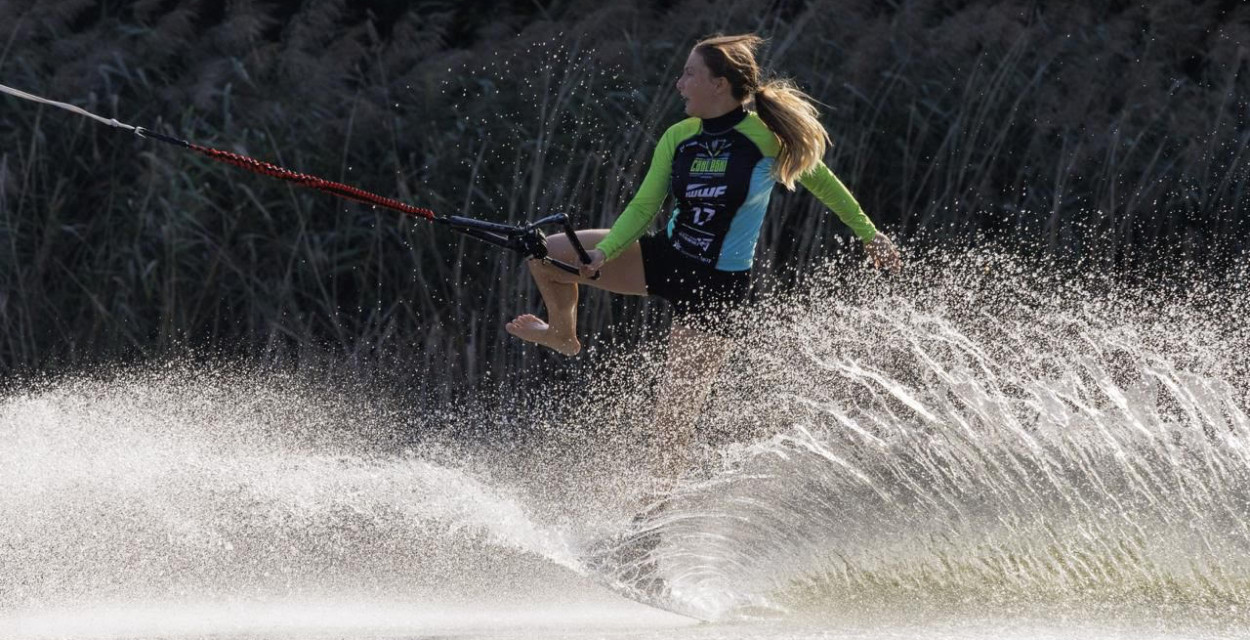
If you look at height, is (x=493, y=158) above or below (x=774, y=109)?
above

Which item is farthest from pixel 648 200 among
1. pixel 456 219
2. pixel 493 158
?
pixel 493 158

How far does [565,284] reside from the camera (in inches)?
221

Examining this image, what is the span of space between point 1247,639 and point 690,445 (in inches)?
68.2

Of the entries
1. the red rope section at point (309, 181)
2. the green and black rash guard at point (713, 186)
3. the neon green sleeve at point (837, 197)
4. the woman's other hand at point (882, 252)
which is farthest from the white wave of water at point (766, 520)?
the red rope section at point (309, 181)

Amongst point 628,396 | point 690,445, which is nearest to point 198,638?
point 690,445

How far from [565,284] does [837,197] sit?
89 cm

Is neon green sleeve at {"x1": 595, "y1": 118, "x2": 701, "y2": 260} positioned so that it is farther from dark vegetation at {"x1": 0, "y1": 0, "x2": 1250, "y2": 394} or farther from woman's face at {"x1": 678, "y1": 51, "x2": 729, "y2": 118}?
dark vegetation at {"x1": 0, "y1": 0, "x2": 1250, "y2": 394}

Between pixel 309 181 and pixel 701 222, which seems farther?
pixel 701 222

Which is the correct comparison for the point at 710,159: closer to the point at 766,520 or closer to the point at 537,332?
the point at 537,332

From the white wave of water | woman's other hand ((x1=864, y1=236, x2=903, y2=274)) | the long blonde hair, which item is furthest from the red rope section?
woman's other hand ((x1=864, y1=236, x2=903, y2=274))

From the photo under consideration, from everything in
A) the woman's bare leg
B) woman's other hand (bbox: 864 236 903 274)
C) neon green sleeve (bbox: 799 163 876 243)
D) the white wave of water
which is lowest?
the white wave of water

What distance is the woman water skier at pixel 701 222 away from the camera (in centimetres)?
552

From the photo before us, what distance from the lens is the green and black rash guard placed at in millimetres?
5512

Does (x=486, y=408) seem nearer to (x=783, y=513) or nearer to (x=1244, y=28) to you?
(x=783, y=513)
